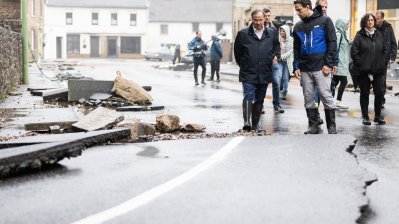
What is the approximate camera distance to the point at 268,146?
736 cm

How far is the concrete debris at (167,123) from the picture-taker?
9.34 meters

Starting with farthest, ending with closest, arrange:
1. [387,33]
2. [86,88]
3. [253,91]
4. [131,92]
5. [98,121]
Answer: [86,88]
[131,92]
[387,33]
[253,91]
[98,121]

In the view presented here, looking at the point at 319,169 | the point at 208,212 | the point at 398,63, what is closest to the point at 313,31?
the point at 319,169

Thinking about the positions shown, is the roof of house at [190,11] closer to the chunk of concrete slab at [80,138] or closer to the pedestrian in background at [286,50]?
the pedestrian in background at [286,50]

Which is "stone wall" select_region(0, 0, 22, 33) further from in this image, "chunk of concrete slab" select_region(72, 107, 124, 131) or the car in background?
the car in background

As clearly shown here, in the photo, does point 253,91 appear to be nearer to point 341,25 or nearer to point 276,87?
point 276,87

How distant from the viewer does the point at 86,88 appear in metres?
14.3

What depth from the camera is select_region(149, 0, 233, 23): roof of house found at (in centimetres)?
9344

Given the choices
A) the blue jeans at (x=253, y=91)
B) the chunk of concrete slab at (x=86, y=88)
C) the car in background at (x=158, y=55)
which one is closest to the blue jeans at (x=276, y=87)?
the blue jeans at (x=253, y=91)

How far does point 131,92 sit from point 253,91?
4680mm

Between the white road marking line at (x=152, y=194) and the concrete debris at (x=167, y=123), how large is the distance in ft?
7.69

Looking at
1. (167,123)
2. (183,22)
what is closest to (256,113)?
(167,123)

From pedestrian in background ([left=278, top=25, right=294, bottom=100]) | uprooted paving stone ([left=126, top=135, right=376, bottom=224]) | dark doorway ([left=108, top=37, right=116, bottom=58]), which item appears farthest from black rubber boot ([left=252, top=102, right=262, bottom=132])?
dark doorway ([left=108, top=37, right=116, bottom=58])

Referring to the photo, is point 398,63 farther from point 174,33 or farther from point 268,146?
point 174,33
